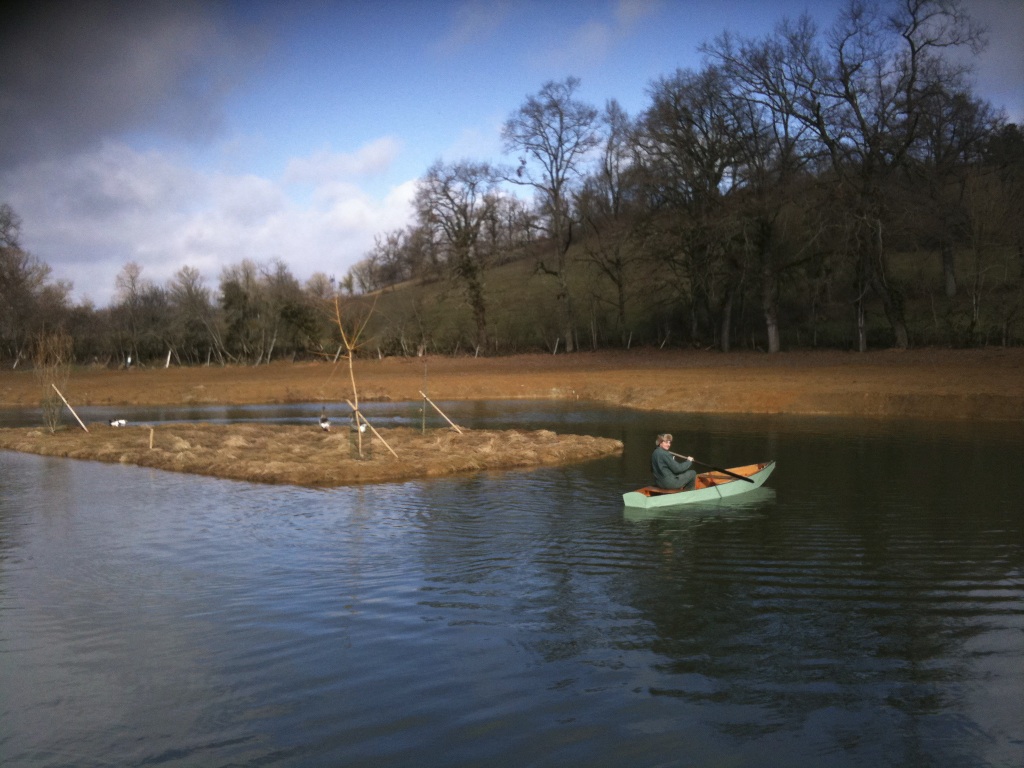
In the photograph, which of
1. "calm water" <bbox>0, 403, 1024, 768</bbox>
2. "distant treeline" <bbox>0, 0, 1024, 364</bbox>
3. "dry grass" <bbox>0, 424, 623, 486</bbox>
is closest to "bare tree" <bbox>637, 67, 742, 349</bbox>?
"distant treeline" <bbox>0, 0, 1024, 364</bbox>

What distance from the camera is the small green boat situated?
17.1 metres

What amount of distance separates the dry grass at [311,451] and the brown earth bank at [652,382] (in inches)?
320

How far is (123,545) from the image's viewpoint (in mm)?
15117

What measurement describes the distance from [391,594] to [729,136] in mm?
40512

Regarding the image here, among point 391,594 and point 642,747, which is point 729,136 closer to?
point 391,594

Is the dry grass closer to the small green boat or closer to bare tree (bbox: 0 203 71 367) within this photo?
the small green boat

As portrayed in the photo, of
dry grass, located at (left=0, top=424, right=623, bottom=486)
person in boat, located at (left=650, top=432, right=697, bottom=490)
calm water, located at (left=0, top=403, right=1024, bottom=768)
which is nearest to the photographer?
calm water, located at (left=0, top=403, right=1024, bottom=768)

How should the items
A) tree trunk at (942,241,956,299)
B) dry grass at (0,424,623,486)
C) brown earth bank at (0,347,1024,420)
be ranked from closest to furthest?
1. dry grass at (0,424,623,486)
2. brown earth bank at (0,347,1024,420)
3. tree trunk at (942,241,956,299)

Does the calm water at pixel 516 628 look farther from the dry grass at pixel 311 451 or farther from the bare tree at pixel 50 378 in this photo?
the bare tree at pixel 50 378

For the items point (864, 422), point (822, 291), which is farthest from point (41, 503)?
point (822, 291)

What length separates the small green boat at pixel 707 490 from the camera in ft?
56.1

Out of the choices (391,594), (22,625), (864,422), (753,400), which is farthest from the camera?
(753,400)

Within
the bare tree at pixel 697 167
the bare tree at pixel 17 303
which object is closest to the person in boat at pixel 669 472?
the bare tree at pixel 697 167

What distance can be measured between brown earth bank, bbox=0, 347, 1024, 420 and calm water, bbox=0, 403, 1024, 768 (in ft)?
46.2
